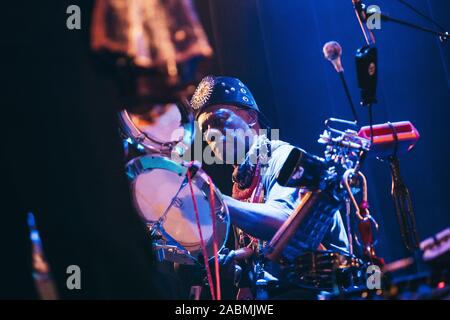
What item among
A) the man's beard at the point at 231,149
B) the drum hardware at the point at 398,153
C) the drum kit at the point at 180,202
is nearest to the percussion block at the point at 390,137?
the drum hardware at the point at 398,153

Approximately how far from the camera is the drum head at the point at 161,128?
4.93 ft

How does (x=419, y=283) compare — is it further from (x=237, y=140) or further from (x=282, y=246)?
(x=237, y=140)

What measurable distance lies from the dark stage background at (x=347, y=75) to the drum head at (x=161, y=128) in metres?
1.22

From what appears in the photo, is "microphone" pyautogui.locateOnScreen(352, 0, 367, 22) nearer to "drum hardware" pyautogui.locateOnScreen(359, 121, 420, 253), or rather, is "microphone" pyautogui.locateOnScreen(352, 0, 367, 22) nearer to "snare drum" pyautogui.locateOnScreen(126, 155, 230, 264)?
"drum hardware" pyautogui.locateOnScreen(359, 121, 420, 253)

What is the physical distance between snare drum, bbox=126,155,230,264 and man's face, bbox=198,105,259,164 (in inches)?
25.9

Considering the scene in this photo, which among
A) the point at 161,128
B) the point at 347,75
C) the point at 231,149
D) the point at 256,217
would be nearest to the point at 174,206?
the point at 161,128

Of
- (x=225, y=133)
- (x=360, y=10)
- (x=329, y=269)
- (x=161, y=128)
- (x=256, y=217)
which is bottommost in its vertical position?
(x=329, y=269)

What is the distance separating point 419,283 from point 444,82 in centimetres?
176

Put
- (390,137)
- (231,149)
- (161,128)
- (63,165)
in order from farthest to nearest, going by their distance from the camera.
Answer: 1. (231,149)
2. (390,137)
3. (161,128)
4. (63,165)

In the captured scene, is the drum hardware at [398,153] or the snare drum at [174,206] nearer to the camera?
the snare drum at [174,206]

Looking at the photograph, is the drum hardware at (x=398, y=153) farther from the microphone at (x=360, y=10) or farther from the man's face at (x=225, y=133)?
the man's face at (x=225, y=133)

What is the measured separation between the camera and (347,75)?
2828 millimetres

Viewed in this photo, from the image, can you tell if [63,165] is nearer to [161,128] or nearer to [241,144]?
[161,128]

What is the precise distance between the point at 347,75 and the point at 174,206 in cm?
159
